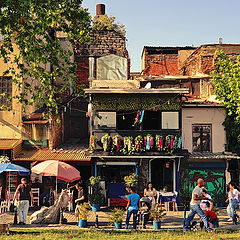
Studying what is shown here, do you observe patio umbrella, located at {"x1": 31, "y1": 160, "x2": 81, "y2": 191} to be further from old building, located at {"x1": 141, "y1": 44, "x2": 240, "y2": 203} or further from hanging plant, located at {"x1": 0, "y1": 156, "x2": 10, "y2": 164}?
old building, located at {"x1": 141, "y1": 44, "x2": 240, "y2": 203}

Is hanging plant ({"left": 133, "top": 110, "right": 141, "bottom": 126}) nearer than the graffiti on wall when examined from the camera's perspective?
Yes

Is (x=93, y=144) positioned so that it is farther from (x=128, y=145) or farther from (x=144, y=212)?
(x=144, y=212)

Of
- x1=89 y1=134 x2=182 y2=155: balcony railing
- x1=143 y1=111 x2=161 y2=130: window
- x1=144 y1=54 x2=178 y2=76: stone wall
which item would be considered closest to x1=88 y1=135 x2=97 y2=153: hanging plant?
x1=89 y1=134 x2=182 y2=155: balcony railing

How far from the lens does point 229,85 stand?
23297 millimetres

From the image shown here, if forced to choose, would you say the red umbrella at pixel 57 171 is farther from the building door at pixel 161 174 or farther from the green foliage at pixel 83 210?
the building door at pixel 161 174

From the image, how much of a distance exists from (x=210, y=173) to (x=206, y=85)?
872cm

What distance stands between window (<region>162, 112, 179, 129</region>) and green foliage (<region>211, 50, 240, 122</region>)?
2887 millimetres

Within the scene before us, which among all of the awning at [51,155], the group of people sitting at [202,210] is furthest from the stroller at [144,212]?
the awning at [51,155]

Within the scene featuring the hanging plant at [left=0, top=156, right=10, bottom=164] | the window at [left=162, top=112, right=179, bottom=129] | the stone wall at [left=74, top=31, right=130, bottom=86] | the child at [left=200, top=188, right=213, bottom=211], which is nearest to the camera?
the child at [left=200, top=188, right=213, bottom=211]

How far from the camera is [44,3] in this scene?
54.1 ft

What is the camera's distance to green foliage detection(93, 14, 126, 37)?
119 feet

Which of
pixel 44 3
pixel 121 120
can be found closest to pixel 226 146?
pixel 121 120

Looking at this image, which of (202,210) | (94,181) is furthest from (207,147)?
(202,210)

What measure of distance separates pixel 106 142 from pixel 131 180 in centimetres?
243
